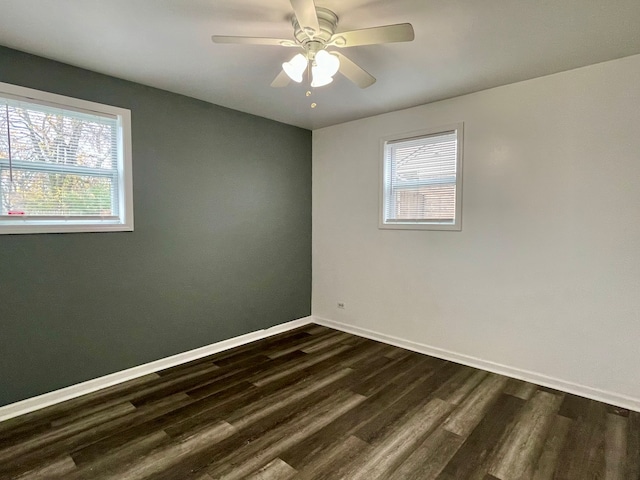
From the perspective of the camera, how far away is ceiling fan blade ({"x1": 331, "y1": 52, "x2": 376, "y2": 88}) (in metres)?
2.06

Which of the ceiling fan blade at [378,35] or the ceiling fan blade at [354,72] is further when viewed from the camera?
the ceiling fan blade at [354,72]

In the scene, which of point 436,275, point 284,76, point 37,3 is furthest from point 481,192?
point 37,3

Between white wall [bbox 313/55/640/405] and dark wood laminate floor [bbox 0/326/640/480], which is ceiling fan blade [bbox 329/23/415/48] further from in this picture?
dark wood laminate floor [bbox 0/326/640/480]

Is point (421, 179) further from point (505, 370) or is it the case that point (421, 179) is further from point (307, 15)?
point (307, 15)

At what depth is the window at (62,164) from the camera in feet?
7.91

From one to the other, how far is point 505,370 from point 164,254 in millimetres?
3298

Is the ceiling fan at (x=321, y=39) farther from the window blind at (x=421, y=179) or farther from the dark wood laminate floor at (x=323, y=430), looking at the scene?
the dark wood laminate floor at (x=323, y=430)

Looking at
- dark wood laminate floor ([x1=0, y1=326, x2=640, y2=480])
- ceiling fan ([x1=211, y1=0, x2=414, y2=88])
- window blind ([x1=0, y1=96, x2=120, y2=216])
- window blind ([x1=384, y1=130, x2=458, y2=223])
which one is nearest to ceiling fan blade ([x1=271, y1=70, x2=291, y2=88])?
ceiling fan ([x1=211, y1=0, x2=414, y2=88])

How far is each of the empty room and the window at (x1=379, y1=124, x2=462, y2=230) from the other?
2 centimetres

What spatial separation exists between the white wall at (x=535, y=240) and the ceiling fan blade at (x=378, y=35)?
5.68ft

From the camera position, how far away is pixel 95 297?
2795mm

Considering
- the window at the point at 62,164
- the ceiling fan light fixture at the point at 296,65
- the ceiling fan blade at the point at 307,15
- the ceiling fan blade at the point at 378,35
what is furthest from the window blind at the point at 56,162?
the ceiling fan blade at the point at 378,35

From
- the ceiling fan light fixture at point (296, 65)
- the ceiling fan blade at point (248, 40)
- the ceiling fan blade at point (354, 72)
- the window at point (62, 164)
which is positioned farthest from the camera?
the window at point (62, 164)

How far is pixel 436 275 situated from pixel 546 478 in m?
1.89
